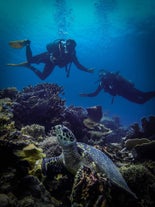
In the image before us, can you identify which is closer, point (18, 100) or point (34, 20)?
point (18, 100)

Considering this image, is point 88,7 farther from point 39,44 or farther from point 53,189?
point 53,189

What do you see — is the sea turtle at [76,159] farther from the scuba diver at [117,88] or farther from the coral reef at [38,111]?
the scuba diver at [117,88]

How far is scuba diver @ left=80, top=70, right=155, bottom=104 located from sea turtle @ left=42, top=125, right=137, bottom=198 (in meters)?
10.2

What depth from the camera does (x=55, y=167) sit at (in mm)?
4016

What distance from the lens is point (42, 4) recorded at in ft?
89.8

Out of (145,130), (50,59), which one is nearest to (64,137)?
(145,130)

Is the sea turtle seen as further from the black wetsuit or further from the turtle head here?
the black wetsuit

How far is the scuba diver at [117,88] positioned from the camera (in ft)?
46.7

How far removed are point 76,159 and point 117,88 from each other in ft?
37.2

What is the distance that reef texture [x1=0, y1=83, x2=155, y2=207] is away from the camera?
112 inches

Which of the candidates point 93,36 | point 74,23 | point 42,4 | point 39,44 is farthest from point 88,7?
point 39,44

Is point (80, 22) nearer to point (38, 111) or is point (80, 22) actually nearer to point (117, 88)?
point (117, 88)

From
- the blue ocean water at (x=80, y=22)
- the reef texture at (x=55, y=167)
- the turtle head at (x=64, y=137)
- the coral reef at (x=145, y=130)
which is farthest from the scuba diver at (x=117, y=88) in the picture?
the turtle head at (x=64, y=137)

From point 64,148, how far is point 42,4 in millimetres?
27896
